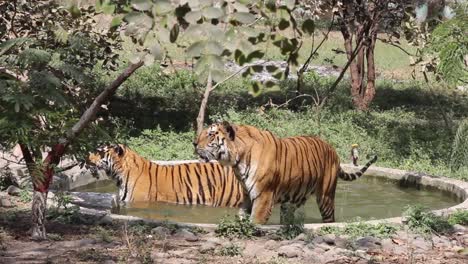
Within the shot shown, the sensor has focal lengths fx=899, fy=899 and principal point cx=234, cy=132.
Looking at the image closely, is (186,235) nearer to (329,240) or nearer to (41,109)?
(329,240)

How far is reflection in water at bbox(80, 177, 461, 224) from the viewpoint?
26.3 feet

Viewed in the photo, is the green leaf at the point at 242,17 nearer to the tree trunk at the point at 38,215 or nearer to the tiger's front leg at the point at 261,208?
the tree trunk at the point at 38,215

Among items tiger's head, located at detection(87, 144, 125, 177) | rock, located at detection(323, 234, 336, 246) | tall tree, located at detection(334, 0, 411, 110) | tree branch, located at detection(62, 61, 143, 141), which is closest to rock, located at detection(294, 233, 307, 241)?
rock, located at detection(323, 234, 336, 246)

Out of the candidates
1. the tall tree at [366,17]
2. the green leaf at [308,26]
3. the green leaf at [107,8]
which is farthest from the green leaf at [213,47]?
the tall tree at [366,17]

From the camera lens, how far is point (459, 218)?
698cm

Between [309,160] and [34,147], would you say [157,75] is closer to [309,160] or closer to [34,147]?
[309,160]

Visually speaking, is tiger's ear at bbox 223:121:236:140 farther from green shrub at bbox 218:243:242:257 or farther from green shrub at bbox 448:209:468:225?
green shrub at bbox 448:209:468:225

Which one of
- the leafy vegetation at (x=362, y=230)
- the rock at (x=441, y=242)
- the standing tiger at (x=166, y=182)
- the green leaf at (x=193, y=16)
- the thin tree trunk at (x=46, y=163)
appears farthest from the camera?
the standing tiger at (x=166, y=182)

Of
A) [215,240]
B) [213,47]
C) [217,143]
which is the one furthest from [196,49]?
[217,143]

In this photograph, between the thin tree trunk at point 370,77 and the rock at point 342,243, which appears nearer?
the rock at point 342,243

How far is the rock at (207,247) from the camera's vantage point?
231 inches

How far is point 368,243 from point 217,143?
1.74m

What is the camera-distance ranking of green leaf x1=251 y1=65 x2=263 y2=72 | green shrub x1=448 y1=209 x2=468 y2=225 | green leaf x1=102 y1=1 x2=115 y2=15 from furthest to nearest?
green shrub x1=448 y1=209 x2=468 y2=225 → green leaf x1=102 y1=1 x2=115 y2=15 → green leaf x1=251 y1=65 x2=263 y2=72

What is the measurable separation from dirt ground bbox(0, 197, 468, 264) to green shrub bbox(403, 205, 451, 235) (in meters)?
0.11
